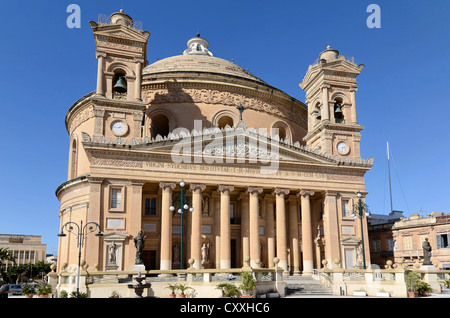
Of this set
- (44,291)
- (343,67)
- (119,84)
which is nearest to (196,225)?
(44,291)

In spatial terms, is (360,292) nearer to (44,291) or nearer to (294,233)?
(294,233)

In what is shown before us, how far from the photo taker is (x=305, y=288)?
30078 mm

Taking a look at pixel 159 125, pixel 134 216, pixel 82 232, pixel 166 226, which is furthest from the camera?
pixel 159 125

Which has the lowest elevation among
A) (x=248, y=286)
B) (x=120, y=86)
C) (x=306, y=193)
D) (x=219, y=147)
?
(x=248, y=286)

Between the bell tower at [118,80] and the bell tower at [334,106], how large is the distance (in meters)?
17.4

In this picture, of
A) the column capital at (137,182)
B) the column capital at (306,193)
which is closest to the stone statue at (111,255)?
the column capital at (137,182)

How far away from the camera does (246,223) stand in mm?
38031

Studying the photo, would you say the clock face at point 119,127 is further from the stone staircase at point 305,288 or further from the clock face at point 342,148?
the clock face at point 342,148

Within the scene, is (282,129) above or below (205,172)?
above

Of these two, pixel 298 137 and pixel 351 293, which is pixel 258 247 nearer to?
pixel 351 293

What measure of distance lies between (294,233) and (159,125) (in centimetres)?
1765

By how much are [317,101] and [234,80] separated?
887 centimetres

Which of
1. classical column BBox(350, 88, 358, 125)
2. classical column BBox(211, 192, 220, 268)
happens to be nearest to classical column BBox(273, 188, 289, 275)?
classical column BBox(211, 192, 220, 268)
